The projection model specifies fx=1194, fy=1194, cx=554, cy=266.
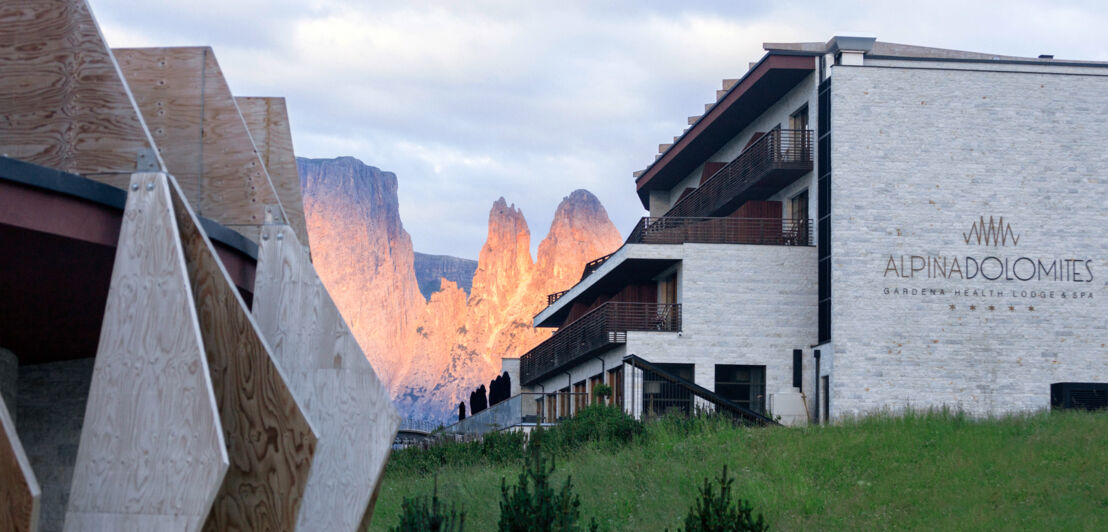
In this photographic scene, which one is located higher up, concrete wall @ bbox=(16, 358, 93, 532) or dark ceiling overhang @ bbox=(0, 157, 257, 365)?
dark ceiling overhang @ bbox=(0, 157, 257, 365)

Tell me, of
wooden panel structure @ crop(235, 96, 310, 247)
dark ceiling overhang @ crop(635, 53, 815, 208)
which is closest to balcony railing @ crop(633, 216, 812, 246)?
dark ceiling overhang @ crop(635, 53, 815, 208)

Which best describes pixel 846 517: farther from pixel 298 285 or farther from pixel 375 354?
pixel 375 354

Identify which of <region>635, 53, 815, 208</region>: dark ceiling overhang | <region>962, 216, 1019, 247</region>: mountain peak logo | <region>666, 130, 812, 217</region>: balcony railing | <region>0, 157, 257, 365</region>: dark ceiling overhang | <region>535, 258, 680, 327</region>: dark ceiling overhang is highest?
<region>635, 53, 815, 208</region>: dark ceiling overhang

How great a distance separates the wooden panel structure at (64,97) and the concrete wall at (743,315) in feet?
82.3

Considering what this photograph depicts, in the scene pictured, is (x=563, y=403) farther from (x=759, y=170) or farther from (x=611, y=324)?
(x=759, y=170)

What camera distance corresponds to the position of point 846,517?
1631 cm

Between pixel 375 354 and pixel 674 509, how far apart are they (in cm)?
15994

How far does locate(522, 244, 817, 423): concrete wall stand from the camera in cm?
3297

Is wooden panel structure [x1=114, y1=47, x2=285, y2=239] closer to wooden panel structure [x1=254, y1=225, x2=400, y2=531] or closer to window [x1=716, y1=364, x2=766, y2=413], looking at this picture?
wooden panel structure [x1=254, y1=225, x2=400, y2=531]

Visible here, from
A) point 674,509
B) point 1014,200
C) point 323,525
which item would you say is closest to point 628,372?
point 1014,200

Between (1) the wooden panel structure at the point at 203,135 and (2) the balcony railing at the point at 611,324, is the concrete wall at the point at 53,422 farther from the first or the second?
(2) the balcony railing at the point at 611,324

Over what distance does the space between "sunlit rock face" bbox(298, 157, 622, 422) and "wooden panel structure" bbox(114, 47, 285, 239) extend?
12636 cm

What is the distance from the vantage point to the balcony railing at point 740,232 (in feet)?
110

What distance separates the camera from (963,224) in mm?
30859
